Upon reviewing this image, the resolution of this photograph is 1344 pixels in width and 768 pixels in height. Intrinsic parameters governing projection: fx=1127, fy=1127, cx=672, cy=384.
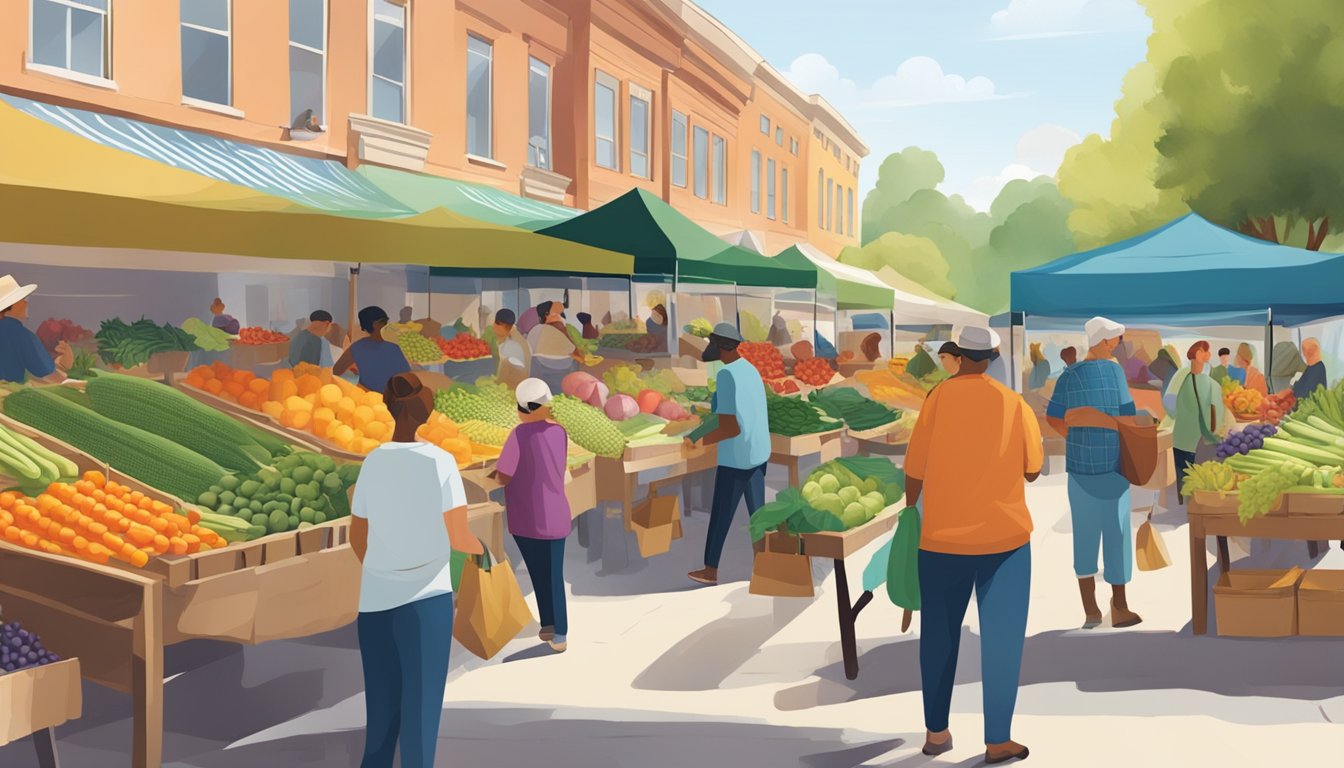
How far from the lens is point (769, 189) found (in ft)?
122

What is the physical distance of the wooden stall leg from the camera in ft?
15.2

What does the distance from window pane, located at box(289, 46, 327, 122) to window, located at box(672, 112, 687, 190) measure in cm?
1305

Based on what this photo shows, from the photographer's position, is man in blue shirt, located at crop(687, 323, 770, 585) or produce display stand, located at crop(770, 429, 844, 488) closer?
man in blue shirt, located at crop(687, 323, 770, 585)

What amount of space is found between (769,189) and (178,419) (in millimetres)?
31754

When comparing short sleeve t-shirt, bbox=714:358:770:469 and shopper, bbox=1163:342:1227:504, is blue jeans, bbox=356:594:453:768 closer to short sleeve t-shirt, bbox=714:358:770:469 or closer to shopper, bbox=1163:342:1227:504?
short sleeve t-shirt, bbox=714:358:770:469

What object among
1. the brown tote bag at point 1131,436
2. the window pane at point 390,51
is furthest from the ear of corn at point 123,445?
the window pane at point 390,51

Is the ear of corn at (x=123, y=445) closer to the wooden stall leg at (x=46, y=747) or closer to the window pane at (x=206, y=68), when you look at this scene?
the wooden stall leg at (x=46, y=747)

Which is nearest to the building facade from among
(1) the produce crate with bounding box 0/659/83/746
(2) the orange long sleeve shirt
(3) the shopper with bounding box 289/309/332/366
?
(3) the shopper with bounding box 289/309/332/366

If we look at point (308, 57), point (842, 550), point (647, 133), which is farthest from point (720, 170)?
point (842, 550)

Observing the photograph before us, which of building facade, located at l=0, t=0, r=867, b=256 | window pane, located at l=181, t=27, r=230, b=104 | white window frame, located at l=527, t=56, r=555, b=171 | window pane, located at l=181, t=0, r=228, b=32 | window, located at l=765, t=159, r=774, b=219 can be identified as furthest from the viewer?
window, located at l=765, t=159, r=774, b=219

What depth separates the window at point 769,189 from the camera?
3675 cm

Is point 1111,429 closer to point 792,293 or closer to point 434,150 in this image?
point 434,150

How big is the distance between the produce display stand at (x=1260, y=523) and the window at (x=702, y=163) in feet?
76.3

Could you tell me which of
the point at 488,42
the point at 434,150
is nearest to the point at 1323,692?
the point at 434,150
